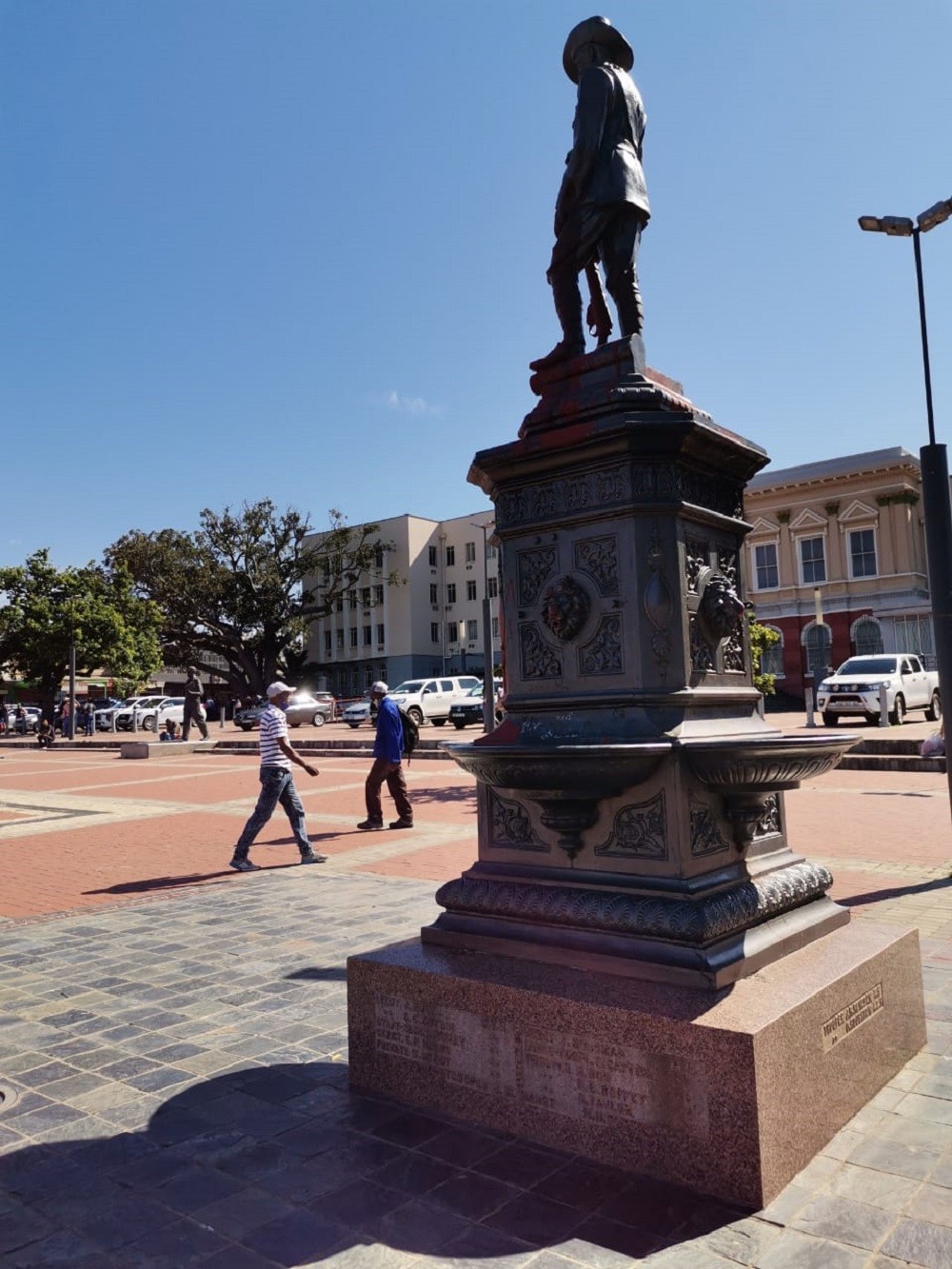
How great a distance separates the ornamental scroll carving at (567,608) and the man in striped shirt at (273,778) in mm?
5764

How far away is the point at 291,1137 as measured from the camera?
10.5 feet

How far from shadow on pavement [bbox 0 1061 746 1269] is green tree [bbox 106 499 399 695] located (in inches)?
1945

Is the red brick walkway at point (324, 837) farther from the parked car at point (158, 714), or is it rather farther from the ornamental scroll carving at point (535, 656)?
the parked car at point (158, 714)

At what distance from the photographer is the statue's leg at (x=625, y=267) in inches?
149

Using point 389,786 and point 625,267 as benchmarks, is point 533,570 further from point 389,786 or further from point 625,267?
point 389,786

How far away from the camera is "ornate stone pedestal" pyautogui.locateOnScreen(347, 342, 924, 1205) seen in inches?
110

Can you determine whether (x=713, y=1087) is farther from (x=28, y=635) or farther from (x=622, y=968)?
(x=28, y=635)

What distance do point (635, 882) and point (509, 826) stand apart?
2.04 feet

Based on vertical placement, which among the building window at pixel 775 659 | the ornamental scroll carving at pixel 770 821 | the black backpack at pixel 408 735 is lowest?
the ornamental scroll carving at pixel 770 821

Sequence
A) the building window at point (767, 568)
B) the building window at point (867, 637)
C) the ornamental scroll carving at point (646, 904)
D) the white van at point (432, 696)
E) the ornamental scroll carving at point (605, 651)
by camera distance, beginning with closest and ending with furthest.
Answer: the ornamental scroll carving at point (646, 904) < the ornamental scroll carving at point (605, 651) < the white van at point (432, 696) < the building window at point (867, 637) < the building window at point (767, 568)

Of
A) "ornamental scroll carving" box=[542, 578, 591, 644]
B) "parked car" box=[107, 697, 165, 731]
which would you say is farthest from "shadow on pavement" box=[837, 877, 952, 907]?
"parked car" box=[107, 697, 165, 731]

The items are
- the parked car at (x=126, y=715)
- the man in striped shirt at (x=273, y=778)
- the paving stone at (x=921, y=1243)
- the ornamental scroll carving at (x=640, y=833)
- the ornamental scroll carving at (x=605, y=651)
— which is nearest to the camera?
the paving stone at (x=921, y=1243)

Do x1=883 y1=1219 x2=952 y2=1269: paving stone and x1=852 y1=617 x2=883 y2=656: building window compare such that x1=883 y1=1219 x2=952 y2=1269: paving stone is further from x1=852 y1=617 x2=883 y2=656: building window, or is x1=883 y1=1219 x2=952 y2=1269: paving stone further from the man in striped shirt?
x1=852 y1=617 x2=883 y2=656: building window

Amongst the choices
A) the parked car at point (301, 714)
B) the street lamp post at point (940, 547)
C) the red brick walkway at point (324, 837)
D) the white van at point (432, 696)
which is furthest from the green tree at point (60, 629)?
the street lamp post at point (940, 547)
